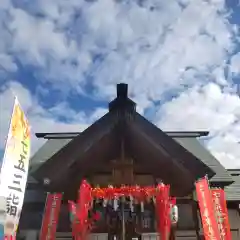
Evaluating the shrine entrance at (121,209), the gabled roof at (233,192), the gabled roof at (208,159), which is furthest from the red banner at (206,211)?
the gabled roof at (233,192)

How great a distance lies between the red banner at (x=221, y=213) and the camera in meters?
12.6

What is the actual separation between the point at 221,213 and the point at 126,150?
4167 millimetres

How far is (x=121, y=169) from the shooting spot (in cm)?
1310

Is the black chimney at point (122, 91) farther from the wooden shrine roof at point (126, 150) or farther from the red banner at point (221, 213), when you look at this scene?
the red banner at point (221, 213)

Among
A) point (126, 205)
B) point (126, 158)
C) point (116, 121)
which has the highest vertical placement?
point (116, 121)

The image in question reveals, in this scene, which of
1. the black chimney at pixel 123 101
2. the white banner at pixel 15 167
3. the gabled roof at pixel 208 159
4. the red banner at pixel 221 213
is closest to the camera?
the white banner at pixel 15 167

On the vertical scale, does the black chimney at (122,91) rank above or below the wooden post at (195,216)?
above

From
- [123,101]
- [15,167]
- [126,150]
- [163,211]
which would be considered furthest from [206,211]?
[15,167]

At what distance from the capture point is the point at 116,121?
13359 millimetres

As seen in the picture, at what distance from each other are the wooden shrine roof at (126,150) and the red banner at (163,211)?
161cm

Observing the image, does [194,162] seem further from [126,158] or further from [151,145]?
[126,158]

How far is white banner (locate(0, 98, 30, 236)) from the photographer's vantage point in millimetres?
7648

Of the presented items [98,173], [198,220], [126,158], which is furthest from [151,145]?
[198,220]

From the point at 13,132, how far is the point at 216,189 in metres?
8.43
